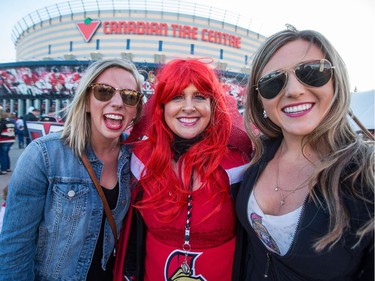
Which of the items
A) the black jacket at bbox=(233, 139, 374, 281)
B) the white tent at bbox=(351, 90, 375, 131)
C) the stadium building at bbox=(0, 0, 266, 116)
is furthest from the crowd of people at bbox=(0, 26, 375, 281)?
the stadium building at bbox=(0, 0, 266, 116)

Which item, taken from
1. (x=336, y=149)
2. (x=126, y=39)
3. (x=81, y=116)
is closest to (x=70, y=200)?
(x=81, y=116)

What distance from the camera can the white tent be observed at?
633 cm

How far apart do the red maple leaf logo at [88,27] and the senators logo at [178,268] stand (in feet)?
98.1

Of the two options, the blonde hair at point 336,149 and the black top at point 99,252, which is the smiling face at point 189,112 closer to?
the blonde hair at point 336,149

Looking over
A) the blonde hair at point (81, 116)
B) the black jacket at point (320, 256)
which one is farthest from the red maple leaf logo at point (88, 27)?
the black jacket at point (320, 256)

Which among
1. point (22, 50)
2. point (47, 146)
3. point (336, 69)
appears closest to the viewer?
point (336, 69)

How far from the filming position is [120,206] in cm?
176

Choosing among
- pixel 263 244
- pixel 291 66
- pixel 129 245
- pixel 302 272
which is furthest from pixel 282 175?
pixel 129 245

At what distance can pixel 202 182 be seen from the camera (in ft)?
5.74

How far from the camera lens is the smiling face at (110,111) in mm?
1762

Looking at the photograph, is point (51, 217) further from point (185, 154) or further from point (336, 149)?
point (336, 149)

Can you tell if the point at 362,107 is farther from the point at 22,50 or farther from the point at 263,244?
the point at 22,50

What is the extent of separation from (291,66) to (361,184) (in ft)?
2.26

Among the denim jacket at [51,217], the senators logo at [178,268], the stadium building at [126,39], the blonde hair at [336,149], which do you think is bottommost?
the senators logo at [178,268]
